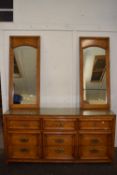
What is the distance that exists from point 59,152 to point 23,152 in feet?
1.66

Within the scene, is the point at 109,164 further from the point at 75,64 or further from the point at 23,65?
the point at 23,65

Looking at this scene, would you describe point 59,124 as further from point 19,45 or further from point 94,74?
point 19,45

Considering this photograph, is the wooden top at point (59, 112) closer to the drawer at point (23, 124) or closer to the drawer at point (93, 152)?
the drawer at point (23, 124)

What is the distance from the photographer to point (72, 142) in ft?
9.24

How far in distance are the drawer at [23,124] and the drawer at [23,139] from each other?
0.11 m

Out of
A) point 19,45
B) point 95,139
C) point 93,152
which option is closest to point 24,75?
point 19,45

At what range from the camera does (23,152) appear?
9.38ft

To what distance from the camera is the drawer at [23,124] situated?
2.79 metres

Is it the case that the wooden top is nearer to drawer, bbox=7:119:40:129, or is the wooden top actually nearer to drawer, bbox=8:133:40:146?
drawer, bbox=7:119:40:129

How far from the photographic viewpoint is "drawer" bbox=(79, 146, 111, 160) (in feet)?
9.31

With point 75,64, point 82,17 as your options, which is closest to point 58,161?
point 75,64

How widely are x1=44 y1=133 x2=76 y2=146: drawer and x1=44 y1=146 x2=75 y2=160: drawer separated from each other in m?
0.06

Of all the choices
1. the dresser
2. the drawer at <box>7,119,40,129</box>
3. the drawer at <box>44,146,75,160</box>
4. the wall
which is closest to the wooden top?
the dresser

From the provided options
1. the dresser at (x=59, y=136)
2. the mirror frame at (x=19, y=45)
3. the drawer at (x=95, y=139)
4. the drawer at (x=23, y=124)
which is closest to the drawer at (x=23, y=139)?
the dresser at (x=59, y=136)
